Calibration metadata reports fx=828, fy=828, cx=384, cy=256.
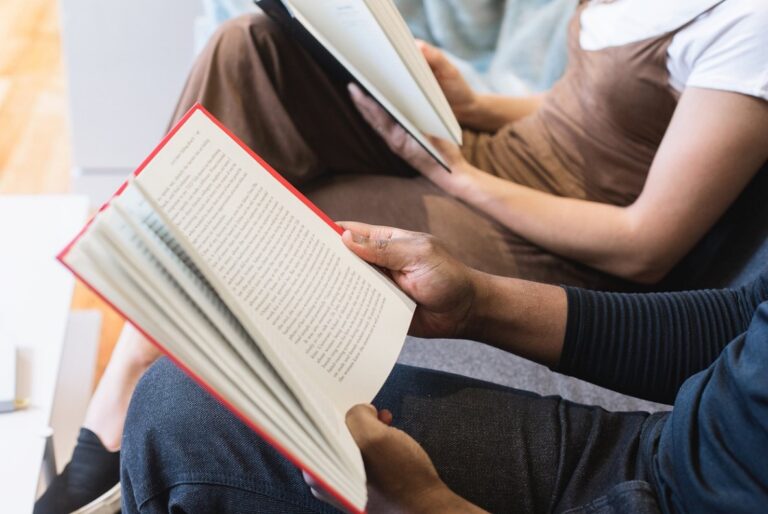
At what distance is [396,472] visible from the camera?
659 millimetres

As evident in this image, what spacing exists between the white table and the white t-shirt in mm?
763

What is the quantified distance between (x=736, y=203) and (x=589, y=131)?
0.69ft

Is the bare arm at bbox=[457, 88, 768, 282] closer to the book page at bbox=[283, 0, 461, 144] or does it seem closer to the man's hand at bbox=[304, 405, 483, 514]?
the book page at bbox=[283, 0, 461, 144]

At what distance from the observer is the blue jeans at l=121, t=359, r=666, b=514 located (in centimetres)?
70

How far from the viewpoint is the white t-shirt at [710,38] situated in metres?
0.84

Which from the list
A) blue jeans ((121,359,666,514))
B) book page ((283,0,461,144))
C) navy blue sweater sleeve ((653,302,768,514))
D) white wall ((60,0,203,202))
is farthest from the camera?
white wall ((60,0,203,202))

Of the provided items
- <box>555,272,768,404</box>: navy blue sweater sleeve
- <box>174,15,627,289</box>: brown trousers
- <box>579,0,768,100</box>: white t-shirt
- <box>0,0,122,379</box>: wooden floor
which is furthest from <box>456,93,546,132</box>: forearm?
<box>0,0,122,379</box>: wooden floor

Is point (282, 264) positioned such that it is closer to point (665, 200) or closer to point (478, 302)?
point (478, 302)

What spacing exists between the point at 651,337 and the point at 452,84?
56cm

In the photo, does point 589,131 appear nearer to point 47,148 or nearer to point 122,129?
point 122,129

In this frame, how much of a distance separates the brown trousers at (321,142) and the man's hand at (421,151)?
2 cm

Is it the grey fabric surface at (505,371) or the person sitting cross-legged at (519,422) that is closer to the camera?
the person sitting cross-legged at (519,422)

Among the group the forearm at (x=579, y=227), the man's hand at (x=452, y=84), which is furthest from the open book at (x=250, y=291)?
the man's hand at (x=452, y=84)

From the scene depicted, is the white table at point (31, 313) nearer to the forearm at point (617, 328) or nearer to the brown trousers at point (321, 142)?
the brown trousers at point (321, 142)
